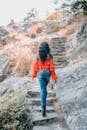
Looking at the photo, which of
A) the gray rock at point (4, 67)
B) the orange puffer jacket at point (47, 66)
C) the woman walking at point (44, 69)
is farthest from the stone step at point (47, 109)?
the gray rock at point (4, 67)

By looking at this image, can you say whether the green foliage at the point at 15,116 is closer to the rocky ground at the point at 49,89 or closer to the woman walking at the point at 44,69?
the rocky ground at the point at 49,89

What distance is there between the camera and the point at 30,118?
9.80 metres

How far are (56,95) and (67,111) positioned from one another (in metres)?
1.32

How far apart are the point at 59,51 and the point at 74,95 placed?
631 cm

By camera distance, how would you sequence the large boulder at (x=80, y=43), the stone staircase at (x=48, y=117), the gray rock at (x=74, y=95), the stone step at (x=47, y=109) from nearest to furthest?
the gray rock at (x=74, y=95), the stone staircase at (x=48, y=117), the stone step at (x=47, y=109), the large boulder at (x=80, y=43)

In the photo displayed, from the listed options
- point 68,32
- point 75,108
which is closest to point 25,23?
point 68,32

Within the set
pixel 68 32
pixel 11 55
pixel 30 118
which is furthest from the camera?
pixel 68 32

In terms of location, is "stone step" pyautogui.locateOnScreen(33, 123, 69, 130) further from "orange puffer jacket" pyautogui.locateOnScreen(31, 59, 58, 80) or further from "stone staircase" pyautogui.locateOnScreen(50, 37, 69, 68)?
"stone staircase" pyautogui.locateOnScreen(50, 37, 69, 68)

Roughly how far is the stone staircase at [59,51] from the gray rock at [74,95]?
3.35 metres

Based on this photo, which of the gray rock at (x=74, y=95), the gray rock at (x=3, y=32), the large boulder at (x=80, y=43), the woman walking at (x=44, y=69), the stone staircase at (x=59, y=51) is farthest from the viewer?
the gray rock at (x=3, y=32)

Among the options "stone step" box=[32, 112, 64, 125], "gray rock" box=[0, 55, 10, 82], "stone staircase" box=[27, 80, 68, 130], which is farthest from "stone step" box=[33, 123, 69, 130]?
"gray rock" box=[0, 55, 10, 82]

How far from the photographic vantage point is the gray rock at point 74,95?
8.65 meters

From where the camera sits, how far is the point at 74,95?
9.50 m

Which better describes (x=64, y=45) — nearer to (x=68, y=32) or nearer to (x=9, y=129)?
(x=68, y=32)
